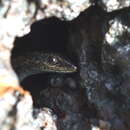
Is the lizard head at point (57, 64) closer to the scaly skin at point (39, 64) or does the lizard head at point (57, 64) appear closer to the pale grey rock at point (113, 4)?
the scaly skin at point (39, 64)

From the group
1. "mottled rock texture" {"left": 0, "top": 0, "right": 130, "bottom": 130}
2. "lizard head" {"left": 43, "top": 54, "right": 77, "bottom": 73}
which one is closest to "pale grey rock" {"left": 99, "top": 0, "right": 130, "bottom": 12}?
"mottled rock texture" {"left": 0, "top": 0, "right": 130, "bottom": 130}

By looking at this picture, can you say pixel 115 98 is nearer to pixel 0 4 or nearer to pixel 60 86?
pixel 60 86

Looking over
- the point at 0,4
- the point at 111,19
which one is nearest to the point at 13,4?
the point at 0,4

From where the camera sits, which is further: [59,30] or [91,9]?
[59,30]

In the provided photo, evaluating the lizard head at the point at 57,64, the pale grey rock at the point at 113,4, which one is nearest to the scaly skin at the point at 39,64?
the lizard head at the point at 57,64

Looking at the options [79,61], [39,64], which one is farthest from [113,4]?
[39,64]

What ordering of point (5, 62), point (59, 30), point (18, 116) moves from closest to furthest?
1. point (18, 116)
2. point (5, 62)
3. point (59, 30)

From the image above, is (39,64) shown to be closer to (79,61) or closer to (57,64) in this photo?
(57,64)

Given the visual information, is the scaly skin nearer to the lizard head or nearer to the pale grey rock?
the lizard head
